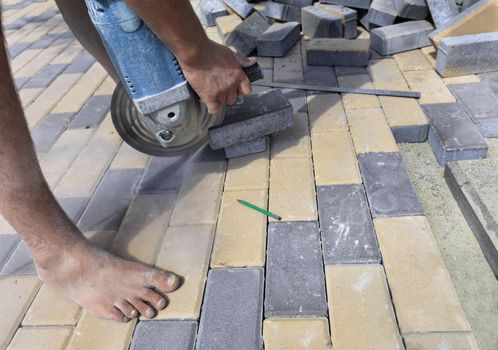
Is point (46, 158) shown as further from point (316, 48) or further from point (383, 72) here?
point (383, 72)

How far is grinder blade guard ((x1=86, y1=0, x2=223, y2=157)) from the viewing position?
1688 millimetres

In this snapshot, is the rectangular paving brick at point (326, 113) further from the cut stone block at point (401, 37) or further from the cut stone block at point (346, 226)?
the cut stone block at point (401, 37)

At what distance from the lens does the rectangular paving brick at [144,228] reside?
195 cm

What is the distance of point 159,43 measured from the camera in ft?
5.79

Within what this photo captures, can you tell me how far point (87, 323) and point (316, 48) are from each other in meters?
2.43

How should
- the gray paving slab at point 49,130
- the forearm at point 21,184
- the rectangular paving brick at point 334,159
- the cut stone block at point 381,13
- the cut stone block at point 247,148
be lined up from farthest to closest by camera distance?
the cut stone block at point 381,13
the gray paving slab at point 49,130
the cut stone block at point 247,148
the rectangular paving brick at point 334,159
the forearm at point 21,184

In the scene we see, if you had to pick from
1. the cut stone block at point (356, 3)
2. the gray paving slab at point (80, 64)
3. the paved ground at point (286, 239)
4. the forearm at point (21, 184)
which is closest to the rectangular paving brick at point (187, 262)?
the paved ground at point (286, 239)

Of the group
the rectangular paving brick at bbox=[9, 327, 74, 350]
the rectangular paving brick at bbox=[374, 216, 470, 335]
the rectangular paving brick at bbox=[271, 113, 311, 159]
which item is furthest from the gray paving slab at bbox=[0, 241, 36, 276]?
the rectangular paving brick at bbox=[374, 216, 470, 335]

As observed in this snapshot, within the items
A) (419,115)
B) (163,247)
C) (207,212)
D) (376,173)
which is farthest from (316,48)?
(163,247)

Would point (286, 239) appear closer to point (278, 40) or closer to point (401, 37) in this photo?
point (278, 40)

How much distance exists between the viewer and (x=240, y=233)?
1.97m

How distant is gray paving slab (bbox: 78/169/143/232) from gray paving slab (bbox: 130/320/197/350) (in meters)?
0.62

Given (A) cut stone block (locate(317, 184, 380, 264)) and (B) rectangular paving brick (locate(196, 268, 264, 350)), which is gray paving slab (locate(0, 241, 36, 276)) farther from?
(A) cut stone block (locate(317, 184, 380, 264))

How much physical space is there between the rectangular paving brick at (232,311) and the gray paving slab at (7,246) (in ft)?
3.30
